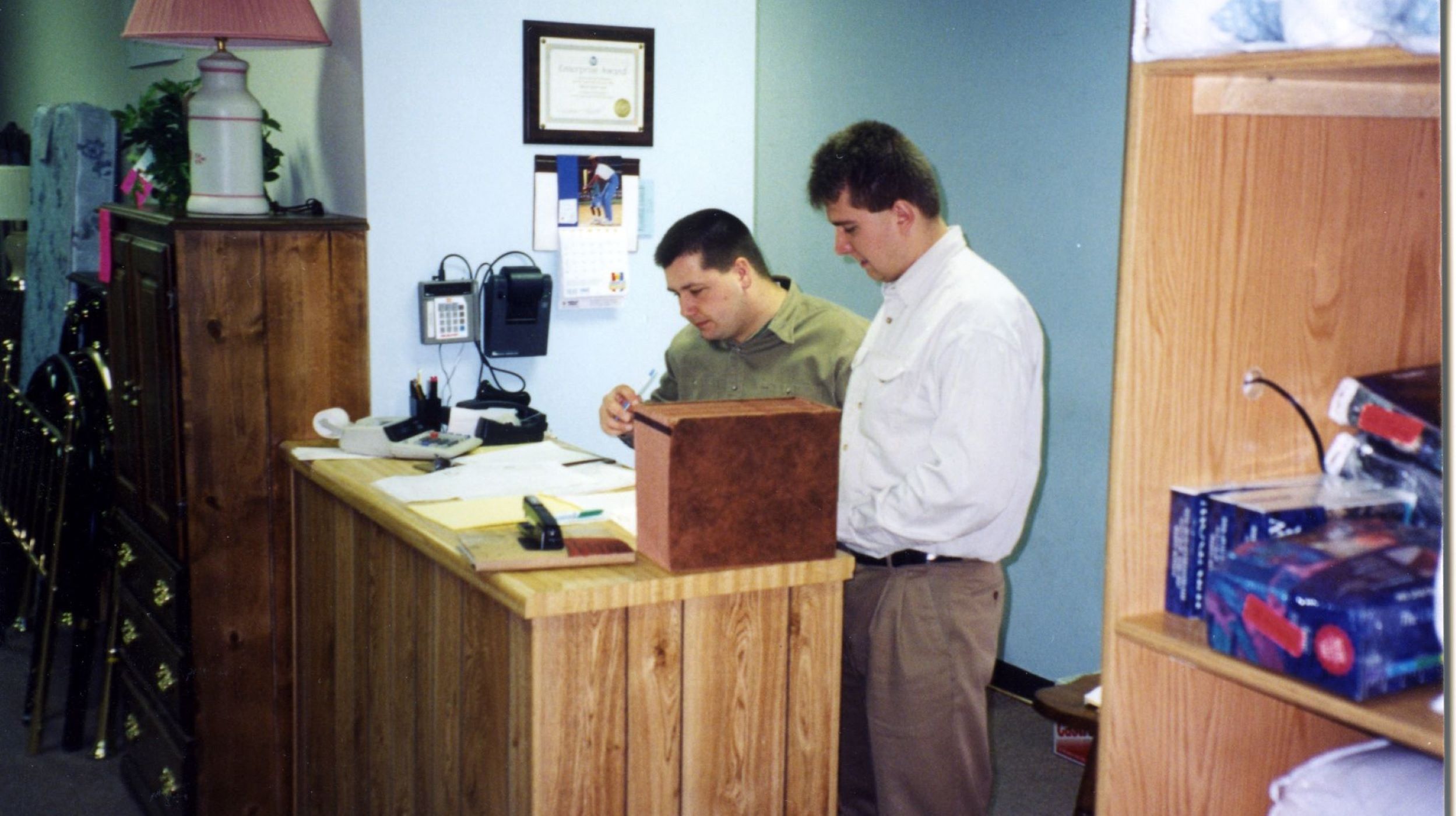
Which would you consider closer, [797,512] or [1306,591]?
[1306,591]

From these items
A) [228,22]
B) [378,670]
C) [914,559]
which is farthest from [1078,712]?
[228,22]

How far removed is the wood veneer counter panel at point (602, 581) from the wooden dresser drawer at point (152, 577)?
1.04 metres

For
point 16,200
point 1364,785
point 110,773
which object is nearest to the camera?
point 1364,785

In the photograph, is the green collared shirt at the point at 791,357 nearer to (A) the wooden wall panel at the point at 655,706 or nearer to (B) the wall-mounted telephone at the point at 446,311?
(B) the wall-mounted telephone at the point at 446,311

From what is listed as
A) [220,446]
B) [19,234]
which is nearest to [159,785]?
[220,446]

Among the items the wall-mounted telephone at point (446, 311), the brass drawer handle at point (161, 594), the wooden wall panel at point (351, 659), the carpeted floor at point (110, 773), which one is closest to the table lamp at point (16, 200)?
the carpeted floor at point (110, 773)

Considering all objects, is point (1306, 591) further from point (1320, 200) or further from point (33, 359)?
point (33, 359)

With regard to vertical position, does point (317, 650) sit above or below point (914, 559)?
below

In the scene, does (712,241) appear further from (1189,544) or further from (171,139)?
(1189,544)

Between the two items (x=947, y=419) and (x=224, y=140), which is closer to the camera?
(x=947, y=419)

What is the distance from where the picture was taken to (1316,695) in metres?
1.07

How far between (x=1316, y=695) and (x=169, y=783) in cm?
289

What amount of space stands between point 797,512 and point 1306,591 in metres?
1.10

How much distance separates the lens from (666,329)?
3.60 m
